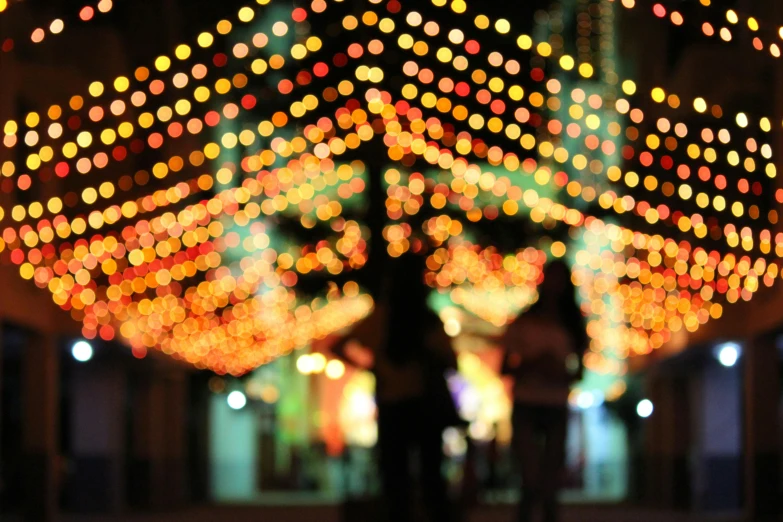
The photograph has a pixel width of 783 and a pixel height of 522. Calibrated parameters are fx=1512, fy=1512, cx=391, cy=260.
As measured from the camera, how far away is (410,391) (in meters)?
7.91

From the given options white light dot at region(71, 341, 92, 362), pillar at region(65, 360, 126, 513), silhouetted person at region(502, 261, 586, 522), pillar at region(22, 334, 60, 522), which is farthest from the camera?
pillar at region(65, 360, 126, 513)

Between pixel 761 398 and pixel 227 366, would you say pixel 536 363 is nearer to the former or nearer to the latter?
pixel 761 398

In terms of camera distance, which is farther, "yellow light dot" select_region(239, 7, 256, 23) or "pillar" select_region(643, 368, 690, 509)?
"pillar" select_region(643, 368, 690, 509)

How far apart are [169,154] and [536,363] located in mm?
16859

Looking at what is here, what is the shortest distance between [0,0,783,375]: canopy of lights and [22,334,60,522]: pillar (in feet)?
1.97

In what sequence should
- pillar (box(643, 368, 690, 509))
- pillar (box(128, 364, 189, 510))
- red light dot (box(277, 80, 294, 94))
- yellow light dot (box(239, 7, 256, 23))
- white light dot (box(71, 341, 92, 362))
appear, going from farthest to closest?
1. pillar (box(128, 364, 189, 510))
2. red light dot (box(277, 80, 294, 94))
3. pillar (box(643, 368, 690, 509))
4. white light dot (box(71, 341, 92, 362))
5. yellow light dot (box(239, 7, 256, 23))

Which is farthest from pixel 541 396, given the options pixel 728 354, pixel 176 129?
pixel 176 129

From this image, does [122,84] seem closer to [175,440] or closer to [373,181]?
[373,181]

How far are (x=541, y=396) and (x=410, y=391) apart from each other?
0.68 meters

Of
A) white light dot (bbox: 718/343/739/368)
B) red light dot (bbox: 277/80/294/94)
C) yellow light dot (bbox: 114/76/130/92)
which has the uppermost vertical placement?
red light dot (bbox: 277/80/294/94)

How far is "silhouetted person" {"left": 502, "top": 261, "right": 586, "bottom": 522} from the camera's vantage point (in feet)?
25.7

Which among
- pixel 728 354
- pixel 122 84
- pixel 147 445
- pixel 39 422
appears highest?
pixel 122 84

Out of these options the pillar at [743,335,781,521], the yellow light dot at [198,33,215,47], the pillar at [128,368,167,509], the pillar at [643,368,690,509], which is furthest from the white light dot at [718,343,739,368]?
the yellow light dot at [198,33,215,47]

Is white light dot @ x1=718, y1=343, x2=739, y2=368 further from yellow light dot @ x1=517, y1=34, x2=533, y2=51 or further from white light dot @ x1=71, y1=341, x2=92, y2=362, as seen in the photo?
yellow light dot @ x1=517, y1=34, x2=533, y2=51
